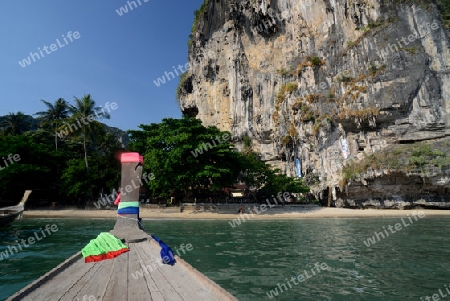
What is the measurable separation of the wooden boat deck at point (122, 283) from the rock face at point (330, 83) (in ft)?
108

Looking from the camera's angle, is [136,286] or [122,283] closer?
[136,286]

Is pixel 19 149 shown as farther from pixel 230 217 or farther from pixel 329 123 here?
pixel 329 123

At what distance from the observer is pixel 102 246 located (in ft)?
17.3

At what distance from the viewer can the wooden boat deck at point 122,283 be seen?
302cm

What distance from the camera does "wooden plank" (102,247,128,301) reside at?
10.0 ft

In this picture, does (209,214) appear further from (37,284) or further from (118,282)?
(37,284)

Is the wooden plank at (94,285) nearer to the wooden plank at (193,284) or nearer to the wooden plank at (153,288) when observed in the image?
the wooden plank at (153,288)

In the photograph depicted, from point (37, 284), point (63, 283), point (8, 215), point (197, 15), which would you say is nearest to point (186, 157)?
point (8, 215)

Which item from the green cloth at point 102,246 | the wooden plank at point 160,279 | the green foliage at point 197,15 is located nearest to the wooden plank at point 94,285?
the wooden plank at point 160,279

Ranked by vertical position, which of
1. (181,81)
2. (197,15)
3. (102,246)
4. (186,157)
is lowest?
(102,246)

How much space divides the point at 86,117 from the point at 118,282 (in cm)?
3646

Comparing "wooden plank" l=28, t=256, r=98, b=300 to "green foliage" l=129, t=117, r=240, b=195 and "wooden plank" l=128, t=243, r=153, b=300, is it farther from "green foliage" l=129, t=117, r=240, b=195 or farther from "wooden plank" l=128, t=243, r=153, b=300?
"green foliage" l=129, t=117, r=240, b=195

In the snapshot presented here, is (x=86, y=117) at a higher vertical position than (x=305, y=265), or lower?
higher

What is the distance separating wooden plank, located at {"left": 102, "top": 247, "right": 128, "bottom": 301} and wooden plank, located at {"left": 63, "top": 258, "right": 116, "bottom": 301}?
0.19 feet
